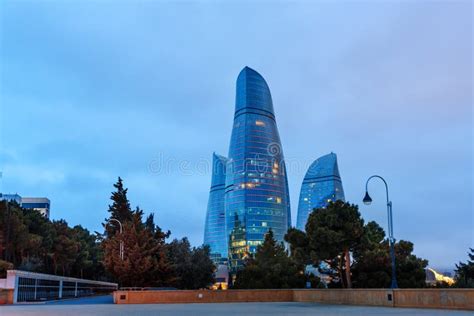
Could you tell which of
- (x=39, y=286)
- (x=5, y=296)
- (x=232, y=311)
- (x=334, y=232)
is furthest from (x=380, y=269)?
(x=5, y=296)

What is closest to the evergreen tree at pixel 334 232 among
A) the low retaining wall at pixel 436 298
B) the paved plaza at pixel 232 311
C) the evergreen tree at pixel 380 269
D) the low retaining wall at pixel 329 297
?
the evergreen tree at pixel 380 269

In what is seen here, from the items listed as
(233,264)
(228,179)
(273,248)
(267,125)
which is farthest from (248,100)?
(273,248)

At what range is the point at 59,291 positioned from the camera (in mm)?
52719

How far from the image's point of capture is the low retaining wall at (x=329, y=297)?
2716cm

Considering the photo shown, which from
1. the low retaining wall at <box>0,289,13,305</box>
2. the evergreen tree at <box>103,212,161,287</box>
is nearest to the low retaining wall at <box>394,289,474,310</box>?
the evergreen tree at <box>103,212,161,287</box>

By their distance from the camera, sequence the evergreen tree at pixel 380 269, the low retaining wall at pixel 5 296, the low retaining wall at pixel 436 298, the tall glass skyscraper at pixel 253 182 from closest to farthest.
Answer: the low retaining wall at pixel 436 298 → the low retaining wall at pixel 5 296 → the evergreen tree at pixel 380 269 → the tall glass skyscraper at pixel 253 182

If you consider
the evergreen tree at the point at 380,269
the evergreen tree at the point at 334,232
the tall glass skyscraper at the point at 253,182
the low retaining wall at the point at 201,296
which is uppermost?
the tall glass skyscraper at the point at 253,182

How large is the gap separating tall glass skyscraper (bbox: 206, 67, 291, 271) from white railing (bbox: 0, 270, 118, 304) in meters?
104

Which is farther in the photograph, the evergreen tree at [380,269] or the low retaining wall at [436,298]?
the evergreen tree at [380,269]

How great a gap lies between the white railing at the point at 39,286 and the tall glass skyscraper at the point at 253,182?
104 meters

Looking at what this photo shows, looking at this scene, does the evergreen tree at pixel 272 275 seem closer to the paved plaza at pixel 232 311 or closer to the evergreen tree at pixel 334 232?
the evergreen tree at pixel 334 232

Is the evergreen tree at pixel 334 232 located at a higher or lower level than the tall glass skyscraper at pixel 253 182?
lower

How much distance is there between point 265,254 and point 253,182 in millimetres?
105034

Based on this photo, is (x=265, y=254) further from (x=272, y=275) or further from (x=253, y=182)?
(x=253, y=182)
